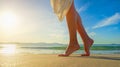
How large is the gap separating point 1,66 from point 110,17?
19.8 ft

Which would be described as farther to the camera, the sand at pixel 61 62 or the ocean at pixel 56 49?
the ocean at pixel 56 49

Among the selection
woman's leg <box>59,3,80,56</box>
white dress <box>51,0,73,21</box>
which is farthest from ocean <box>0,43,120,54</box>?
white dress <box>51,0,73,21</box>

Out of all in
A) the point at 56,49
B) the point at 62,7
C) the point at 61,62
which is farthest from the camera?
the point at 56,49

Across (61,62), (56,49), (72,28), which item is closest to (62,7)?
(72,28)

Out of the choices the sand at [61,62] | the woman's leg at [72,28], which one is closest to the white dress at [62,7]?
the woman's leg at [72,28]

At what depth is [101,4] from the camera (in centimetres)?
788

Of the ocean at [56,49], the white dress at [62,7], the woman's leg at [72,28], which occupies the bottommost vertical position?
the ocean at [56,49]

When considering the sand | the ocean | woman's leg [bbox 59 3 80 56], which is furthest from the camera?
the ocean

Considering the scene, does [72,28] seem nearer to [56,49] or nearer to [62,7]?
[62,7]

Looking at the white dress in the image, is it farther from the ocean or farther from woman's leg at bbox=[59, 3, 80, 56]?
the ocean

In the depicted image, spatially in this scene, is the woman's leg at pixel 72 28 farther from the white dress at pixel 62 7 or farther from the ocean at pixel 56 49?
the ocean at pixel 56 49

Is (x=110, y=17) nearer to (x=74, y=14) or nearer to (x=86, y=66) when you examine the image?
(x=74, y=14)

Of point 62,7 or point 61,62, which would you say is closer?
point 61,62

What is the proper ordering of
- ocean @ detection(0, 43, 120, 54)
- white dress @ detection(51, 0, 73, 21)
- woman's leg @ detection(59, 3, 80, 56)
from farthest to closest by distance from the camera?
ocean @ detection(0, 43, 120, 54), woman's leg @ detection(59, 3, 80, 56), white dress @ detection(51, 0, 73, 21)
